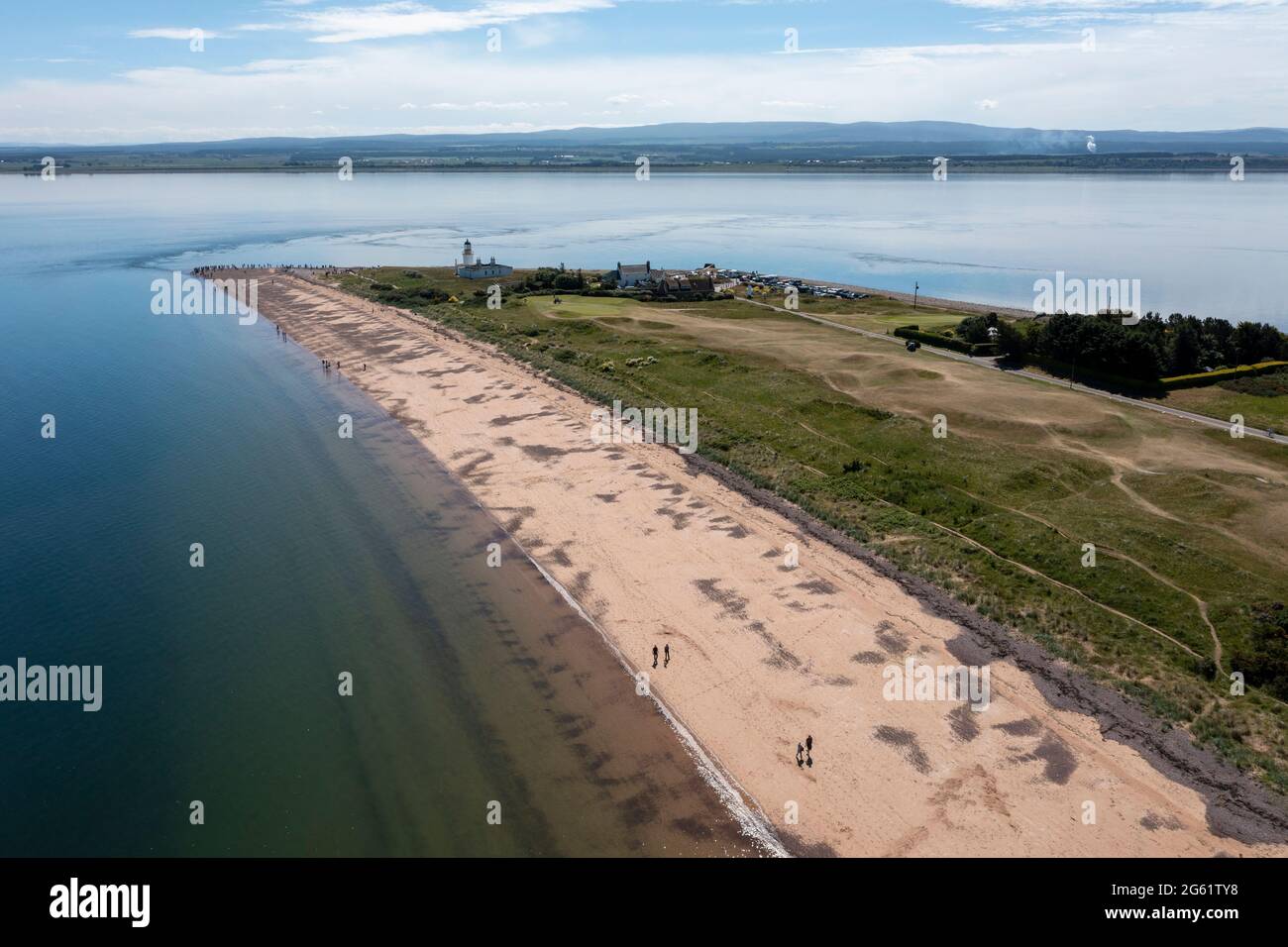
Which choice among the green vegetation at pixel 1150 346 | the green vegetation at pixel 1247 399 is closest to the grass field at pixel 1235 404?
the green vegetation at pixel 1247 399

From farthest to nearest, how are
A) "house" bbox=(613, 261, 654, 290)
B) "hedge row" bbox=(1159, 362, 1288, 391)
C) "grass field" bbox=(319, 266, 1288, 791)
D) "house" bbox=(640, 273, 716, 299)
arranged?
1. "house" bbox=(613, 261, 654, 290)
2. "house" bbox=(640, 273, 716, 299)
3. "hedge row" bbox=(1159, 362, 1288, 391)
4. "grass field" bbox=(319, 266, 1288, 791)

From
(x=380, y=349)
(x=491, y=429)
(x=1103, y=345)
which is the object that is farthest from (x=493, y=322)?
(x=1103, y=345)

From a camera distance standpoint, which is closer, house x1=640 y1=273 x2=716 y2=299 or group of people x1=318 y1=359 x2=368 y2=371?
group of people x1=318 y1=359 x2=368 y2=371

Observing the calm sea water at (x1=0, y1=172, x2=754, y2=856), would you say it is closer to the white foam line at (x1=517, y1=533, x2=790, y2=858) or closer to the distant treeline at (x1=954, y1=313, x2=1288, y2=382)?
the white foam line at (x1=517, y1=533, x2=790, y2=858)

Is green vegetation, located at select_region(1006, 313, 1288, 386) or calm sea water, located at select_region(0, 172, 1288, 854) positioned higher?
green vegetation, located at select_region(1006, 313, 1288, 386)

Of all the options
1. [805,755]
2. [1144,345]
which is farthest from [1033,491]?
[1144,345]

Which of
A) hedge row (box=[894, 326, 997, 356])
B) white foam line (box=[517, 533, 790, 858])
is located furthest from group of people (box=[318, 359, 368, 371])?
white foam line (box=[517, 533, 790, 858])

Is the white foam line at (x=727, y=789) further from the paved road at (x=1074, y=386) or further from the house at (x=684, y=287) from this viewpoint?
the house at (x=684, y=287)
